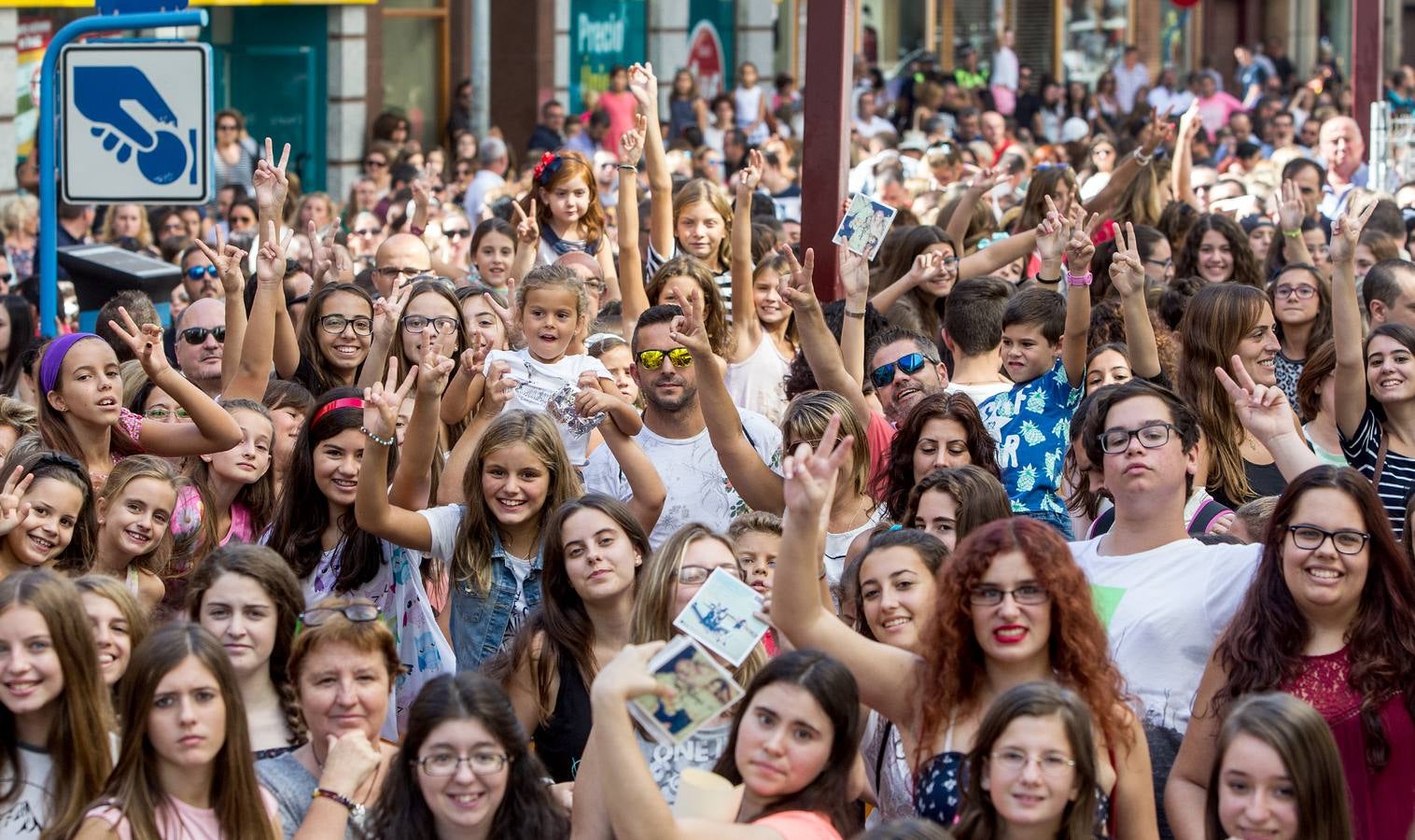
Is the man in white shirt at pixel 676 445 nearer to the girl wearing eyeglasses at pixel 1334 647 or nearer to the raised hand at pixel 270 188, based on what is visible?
the raised hand at pixel 270 188

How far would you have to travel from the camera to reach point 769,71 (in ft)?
83.1

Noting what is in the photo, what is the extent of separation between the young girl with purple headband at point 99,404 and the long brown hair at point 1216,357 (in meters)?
2.98

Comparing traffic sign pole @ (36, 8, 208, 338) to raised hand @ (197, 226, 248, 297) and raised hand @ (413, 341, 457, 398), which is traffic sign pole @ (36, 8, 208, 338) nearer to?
raised hand @ (197, 226, 248, 297)

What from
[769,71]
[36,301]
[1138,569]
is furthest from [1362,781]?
[769,71]

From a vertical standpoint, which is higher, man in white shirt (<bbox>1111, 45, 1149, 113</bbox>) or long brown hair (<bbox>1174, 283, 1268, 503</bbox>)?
man in white shirt (<bbox>1111, 45, 1149, 113</bbox>)

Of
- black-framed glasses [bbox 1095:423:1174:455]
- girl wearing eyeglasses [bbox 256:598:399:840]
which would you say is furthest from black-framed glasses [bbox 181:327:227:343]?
black-framed glasses [bbox 1095:423:1174:455]

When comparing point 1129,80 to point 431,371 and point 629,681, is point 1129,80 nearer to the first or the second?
point 431,371

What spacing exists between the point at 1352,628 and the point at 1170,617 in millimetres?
411

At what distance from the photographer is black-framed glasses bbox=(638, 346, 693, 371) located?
6508mm

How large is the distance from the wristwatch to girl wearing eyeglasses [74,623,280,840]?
0.16 m

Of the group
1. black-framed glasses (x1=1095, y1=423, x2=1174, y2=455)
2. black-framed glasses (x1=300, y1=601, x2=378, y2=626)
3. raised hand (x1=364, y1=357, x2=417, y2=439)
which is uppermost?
raised hand (x1=364, y1=357, x2=417, y2=439)

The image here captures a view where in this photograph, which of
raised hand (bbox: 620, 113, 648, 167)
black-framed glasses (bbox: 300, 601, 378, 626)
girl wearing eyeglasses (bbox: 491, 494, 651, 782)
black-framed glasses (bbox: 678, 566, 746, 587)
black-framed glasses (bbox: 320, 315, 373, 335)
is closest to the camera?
black-framed glasses (bbox: 300, 601, 378, 626)

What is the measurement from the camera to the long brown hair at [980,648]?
4328 millimetres

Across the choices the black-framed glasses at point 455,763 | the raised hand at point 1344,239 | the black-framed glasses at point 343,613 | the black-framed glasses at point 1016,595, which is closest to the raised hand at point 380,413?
the black-framed glasses at point 343,613
